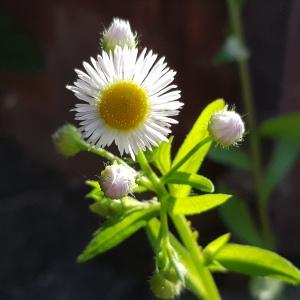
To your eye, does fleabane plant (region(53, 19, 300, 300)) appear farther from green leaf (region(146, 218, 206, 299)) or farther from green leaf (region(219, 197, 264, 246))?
green leaf (region(219, 197, 264, 246))

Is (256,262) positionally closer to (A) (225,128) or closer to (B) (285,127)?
(A) (225,128)

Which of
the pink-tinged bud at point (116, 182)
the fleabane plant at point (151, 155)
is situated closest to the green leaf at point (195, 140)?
the fleabane plant at point (151, 155)

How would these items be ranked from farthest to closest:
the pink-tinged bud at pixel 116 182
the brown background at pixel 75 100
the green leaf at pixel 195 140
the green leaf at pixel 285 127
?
the brown background at pixel 75 100, the green leaf at pixel 285 127, the green leaf at pixel 195 140, the pink-tinged bud at pixel 116 182

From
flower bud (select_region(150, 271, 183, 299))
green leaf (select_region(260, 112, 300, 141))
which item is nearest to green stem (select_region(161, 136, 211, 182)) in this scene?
flower bud (select_region(150, 271, 183, 299))

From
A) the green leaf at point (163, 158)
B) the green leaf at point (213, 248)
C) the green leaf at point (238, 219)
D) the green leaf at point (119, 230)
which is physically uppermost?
the green leaf at point (238, 219)

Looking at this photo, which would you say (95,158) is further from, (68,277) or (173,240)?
(173,240)

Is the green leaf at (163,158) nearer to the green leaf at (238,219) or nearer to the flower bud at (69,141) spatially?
the flower bud at (69,141)

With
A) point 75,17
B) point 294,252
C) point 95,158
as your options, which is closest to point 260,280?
point 294,252
